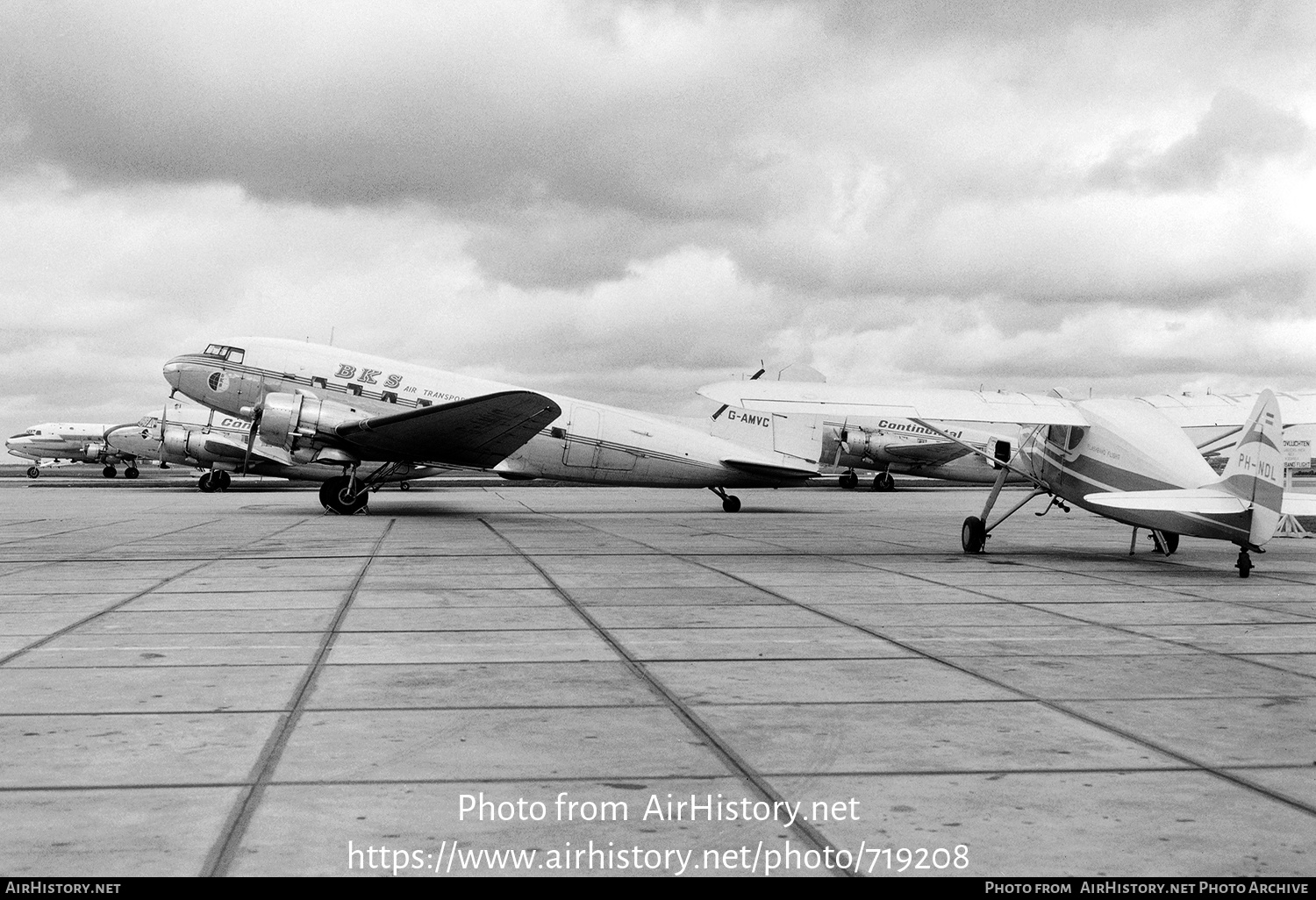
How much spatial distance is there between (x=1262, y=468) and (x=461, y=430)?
56.7 ft

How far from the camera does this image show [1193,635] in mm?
9016

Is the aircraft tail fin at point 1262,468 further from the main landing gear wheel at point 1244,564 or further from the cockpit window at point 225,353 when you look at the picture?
the cockpit window at point 225,353

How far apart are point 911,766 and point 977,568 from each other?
10603 millimetres

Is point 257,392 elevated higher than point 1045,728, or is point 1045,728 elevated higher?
point 257,392

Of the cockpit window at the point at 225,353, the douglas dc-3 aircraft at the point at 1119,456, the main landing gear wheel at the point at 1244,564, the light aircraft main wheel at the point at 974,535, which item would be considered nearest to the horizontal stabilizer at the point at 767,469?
the douglas dc-3 aircraft at the point at 1119,456

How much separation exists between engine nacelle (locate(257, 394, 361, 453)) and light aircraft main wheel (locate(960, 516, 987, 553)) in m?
15.5

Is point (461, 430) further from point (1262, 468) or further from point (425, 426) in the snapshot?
point (1262, 468)

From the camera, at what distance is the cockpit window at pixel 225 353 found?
92.2ft

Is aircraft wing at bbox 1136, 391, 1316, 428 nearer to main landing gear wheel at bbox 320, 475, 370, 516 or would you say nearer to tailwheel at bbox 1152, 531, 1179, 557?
tailwheel at bbox 1152, 531, 1179, 557

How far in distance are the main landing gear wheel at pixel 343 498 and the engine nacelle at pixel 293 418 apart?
1.66m

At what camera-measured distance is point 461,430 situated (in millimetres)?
25688

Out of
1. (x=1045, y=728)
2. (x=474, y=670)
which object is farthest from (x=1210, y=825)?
(x=474, y=670)

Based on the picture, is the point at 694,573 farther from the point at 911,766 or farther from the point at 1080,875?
the point at 1080,875

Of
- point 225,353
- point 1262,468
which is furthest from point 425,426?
point 1262,468
